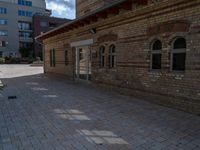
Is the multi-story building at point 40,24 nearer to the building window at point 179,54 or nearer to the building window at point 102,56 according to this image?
the building window at point 102,56

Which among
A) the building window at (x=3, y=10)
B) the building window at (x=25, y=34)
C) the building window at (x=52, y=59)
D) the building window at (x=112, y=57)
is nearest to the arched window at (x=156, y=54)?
the building window at (x=112, y=57)

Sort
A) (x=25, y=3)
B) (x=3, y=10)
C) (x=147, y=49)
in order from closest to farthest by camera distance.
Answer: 1. (x=147, y=49)
2. (x=3, y=10)
3. (x=25, y=3)

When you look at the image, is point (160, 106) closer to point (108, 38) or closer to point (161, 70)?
point (161, 70)

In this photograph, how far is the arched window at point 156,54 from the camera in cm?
608

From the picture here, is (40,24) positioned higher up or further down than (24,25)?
further down

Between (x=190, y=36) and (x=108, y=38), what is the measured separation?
161 inches

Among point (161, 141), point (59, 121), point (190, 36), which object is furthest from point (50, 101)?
point (190, 36)

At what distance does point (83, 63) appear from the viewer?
10.9 meters

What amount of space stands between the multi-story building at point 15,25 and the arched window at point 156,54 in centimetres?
4826

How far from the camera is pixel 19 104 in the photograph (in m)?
6.29

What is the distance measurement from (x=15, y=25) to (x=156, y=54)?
4987cm

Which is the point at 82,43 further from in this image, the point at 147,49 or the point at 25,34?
the point at 25,34

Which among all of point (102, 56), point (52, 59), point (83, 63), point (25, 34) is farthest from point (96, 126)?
point (25, 34)

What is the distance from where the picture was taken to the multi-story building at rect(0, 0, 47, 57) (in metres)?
45.8
